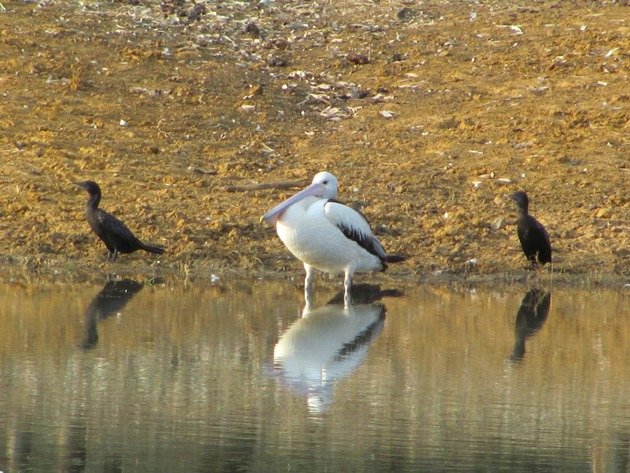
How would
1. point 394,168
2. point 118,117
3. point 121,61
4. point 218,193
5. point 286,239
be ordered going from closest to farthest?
point 286,239, point 218,193, point 394,168, point 118,117, point 121,61

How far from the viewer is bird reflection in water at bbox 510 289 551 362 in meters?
9.38

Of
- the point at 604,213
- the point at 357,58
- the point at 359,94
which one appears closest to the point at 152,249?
the point at 604,213

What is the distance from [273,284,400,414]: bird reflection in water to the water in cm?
2

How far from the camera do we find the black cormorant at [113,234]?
484 inches

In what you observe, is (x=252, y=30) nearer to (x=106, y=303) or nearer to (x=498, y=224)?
(x=498, y=224)

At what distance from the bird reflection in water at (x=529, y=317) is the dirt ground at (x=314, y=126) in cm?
87

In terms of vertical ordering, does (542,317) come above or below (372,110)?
below

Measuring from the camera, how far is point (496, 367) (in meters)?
8.66

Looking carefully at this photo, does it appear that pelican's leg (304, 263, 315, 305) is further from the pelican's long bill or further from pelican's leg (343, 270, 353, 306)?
the pelican's long bill

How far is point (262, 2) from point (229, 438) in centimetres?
1429

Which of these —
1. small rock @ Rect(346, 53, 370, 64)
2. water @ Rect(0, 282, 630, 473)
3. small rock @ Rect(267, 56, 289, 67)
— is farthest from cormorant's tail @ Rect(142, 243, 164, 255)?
small rock @ Rect(346, 53, 370, 64)

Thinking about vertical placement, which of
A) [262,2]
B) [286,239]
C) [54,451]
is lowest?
[54,451]

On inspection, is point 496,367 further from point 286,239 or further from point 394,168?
point 394,168

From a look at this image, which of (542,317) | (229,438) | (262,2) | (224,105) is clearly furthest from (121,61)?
(229,438)
